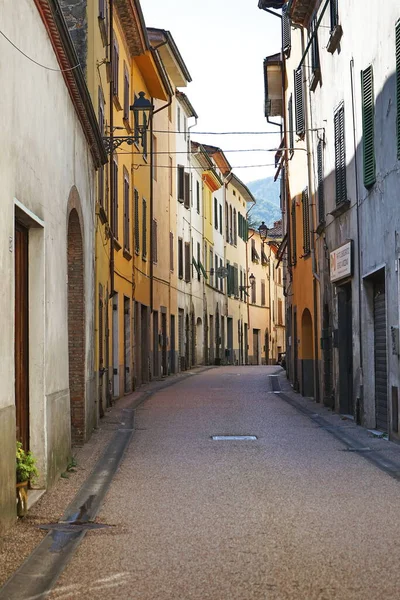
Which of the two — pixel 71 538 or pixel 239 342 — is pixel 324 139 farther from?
pixel 239 342

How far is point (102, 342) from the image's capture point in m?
20.6

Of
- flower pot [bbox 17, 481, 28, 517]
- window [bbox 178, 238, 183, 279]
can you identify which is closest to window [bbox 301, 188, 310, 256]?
window [bbox 178, 238, 183, 279]

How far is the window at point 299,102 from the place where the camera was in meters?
24.8

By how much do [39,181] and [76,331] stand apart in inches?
210

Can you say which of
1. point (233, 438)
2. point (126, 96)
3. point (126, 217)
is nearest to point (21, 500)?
point (233, 438)

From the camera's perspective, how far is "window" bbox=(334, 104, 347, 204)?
18.5 metres

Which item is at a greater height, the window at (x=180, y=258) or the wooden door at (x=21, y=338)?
the window at (x=180, y=258)

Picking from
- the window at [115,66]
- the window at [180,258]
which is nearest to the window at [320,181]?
the window at [115,66]

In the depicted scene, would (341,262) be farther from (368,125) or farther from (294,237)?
(294,237)

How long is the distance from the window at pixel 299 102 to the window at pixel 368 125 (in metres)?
8.22

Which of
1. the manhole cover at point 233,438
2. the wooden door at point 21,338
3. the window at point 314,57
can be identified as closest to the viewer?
the wooden door at point 21,338

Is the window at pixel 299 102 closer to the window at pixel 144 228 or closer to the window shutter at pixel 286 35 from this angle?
the window shutter at pixel 286 35

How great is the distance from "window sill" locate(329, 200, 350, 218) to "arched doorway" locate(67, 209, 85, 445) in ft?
17.8

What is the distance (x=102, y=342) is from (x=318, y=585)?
588 inches
